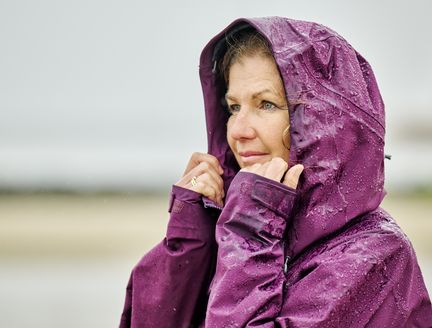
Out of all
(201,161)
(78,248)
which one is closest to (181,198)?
(201,161)

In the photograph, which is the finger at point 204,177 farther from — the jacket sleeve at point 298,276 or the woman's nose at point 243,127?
the jacket sleeve at point 298,276

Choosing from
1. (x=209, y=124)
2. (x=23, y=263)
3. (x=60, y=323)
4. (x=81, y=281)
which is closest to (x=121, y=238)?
(x=23, y=263)

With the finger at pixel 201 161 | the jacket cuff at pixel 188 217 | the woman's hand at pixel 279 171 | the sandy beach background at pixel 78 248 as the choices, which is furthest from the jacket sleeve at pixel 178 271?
the sandy beach background at pixel 78 248

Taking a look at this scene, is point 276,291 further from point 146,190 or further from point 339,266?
point 146,190

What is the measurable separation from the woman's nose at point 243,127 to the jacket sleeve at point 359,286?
16.6 inches

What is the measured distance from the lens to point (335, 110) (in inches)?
101

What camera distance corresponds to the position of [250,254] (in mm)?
2406

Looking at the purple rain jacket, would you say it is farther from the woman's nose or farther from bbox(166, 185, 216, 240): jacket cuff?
the woman's nose

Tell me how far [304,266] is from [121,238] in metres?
13.0

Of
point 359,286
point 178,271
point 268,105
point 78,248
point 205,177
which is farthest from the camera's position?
point 78,248

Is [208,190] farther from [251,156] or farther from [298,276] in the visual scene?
[298,276]

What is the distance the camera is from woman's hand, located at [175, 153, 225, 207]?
287 centimetres

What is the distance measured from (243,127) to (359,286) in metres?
0.61

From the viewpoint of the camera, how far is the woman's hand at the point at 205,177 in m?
2.87
